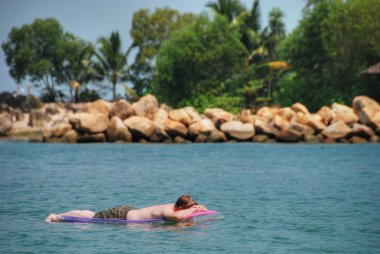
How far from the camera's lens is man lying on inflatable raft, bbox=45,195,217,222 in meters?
13.5

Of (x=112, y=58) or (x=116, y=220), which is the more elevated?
(x=112, y=58)

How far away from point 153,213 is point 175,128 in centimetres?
3034

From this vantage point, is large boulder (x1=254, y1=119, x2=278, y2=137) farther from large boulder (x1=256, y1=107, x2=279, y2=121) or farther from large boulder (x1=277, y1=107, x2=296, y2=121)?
large boulder (x1=277, y1=107, x2=296, y2=121)

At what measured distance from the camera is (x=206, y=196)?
62.7 feet

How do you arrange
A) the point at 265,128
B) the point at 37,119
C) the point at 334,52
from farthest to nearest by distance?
1. the point at 37,119
2. the point at 334,52
3. the point at 265,128

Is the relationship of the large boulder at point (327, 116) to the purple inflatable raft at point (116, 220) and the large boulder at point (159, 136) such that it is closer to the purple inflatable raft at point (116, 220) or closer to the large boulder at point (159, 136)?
the large boulder at point (159, 136)

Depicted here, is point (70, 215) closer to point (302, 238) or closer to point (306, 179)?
point (302, 238)

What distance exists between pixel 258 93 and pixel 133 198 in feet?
145

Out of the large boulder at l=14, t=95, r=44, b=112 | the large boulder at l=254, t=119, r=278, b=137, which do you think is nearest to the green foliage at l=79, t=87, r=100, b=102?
the large boulder at l=14, t=95, r=44, b=112

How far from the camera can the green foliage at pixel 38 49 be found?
6731cm

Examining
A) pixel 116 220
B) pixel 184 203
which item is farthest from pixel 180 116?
pixel 184 203

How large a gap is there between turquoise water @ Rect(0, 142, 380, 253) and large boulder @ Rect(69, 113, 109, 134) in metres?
5.53

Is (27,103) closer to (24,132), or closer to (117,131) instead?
(24,132)

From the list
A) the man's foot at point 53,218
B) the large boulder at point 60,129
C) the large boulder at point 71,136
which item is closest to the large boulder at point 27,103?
the large boulder at point 60,129
